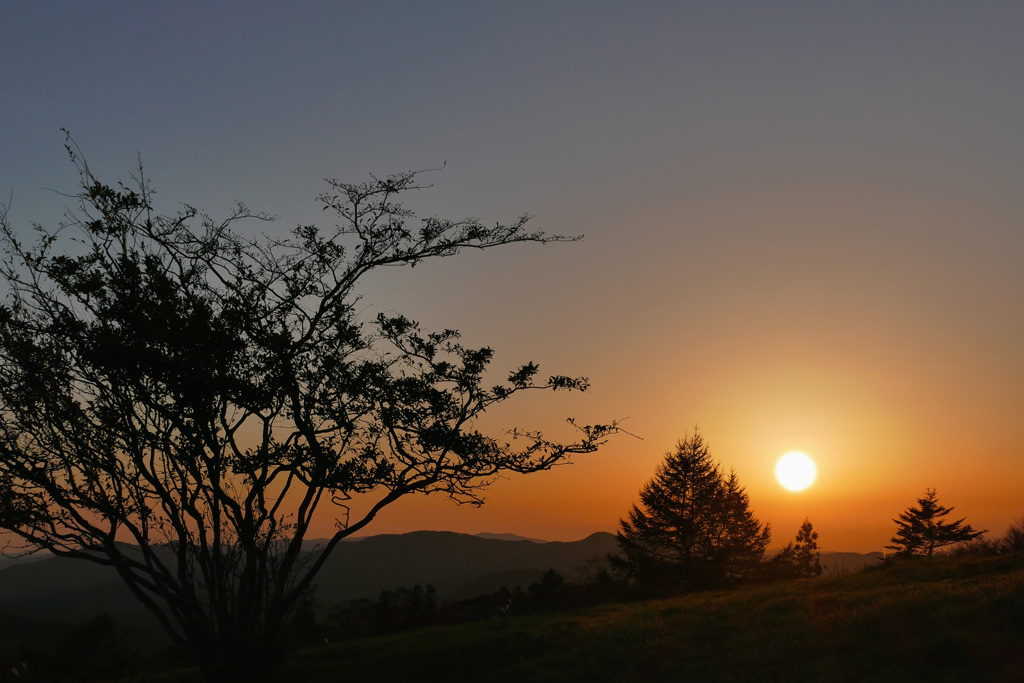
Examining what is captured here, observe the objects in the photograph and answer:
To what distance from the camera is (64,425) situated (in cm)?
1284

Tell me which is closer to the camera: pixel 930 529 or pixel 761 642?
pixel 761 642

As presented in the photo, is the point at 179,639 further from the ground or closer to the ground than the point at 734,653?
further from the ground

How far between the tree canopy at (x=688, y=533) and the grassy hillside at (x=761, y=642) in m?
24.9

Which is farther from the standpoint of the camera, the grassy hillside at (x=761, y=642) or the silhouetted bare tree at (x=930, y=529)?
the silhouetted bare tree at (x=930, y=529)

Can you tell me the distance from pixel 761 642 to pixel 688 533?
3105 centimetres

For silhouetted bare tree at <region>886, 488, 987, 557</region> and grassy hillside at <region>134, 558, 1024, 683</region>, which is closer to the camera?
grassy hillside at <region>134, 558, 1024, 683</region>

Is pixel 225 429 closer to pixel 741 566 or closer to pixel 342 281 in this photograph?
pixel 342 281

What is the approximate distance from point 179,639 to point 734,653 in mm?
10402

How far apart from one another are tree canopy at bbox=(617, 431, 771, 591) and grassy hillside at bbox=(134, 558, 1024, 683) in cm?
2490

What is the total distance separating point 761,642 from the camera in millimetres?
12477

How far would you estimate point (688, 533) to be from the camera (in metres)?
42.1

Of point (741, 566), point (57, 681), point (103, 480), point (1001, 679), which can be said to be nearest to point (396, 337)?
point (103, 480)

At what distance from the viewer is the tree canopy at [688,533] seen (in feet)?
Result: 137

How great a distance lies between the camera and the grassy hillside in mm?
10609
